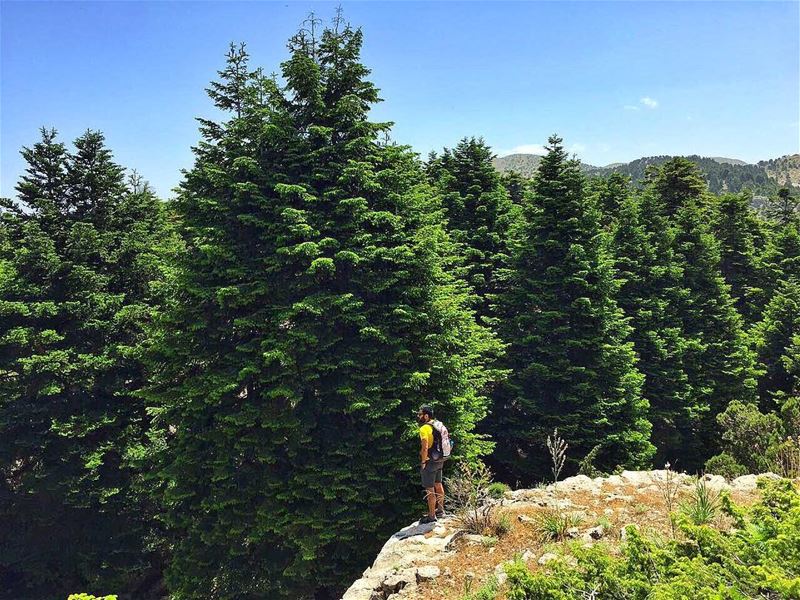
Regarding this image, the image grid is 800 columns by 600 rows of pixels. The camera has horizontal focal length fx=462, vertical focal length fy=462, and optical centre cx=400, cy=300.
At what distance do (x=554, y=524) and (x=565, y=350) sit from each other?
910cm

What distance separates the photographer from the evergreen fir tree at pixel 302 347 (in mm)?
A: 10375

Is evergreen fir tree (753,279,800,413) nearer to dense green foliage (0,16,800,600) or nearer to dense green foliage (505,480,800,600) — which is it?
dense green foliage (0,16,800,600)

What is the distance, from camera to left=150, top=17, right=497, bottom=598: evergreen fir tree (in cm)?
1038

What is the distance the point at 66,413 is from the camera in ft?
45.5

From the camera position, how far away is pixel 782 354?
2539 centimetres

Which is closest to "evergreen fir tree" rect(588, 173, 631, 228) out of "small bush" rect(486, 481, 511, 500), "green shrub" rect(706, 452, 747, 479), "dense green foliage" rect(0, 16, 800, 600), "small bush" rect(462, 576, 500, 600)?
"dense green foliage" rect(0, 16, 800, 600)

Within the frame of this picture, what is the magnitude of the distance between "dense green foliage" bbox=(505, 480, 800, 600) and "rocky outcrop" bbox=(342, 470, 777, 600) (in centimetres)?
139

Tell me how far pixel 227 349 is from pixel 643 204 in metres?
23.2

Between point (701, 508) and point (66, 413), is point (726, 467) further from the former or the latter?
point (66, 413)

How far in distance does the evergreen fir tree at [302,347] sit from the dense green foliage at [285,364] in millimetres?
64

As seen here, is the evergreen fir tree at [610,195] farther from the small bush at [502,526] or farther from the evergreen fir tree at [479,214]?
the small bush at [502,526]

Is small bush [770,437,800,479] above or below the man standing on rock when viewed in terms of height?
below

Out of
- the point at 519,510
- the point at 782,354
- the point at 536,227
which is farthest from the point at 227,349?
the point at 782,354

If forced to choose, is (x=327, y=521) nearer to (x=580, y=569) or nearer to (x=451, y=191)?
(x=580, y=569)
